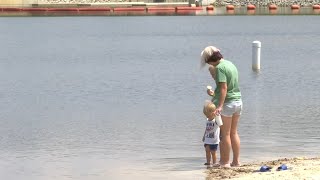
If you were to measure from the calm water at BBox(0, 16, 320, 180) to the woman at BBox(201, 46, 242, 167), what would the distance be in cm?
79

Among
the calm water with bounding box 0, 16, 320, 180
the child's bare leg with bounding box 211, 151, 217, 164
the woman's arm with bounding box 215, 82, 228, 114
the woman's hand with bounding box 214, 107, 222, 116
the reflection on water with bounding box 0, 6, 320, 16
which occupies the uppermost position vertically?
the woman's arm with bounding box 215, 82, 228, 114

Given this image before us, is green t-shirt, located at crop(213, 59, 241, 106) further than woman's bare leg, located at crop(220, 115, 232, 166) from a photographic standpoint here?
No

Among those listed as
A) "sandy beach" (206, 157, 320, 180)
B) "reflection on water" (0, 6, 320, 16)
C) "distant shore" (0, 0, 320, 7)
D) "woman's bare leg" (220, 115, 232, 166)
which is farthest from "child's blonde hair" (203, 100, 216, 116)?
"distant shore" (0, 0, 320, 7)

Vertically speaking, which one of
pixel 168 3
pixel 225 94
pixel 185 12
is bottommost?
pixel 185 12

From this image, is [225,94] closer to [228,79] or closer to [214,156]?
[228,79]

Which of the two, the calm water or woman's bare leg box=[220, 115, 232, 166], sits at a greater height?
woman's bare leg box=[220, 115, 232, 166]

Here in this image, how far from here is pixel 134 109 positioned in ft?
96.6

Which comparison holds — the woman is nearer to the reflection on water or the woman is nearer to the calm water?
the calm water

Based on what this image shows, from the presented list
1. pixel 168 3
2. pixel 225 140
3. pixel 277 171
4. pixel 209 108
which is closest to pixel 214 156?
pixel 225 140

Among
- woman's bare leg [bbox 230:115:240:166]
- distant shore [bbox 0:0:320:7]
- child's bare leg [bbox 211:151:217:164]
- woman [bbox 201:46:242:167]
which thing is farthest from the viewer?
distant shore [bbox 0:0:320:7]

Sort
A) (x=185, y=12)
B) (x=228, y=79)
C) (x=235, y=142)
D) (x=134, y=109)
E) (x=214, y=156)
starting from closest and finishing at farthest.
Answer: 1. (x=228, y=79)
2. (x=235, y=142)
3. (x=214, y=156)
4. (x=134, y=109)
5. (x=185, y=12)

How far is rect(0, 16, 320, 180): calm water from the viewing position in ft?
65.0

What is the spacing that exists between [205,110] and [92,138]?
239 inches

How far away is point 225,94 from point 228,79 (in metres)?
0.26
